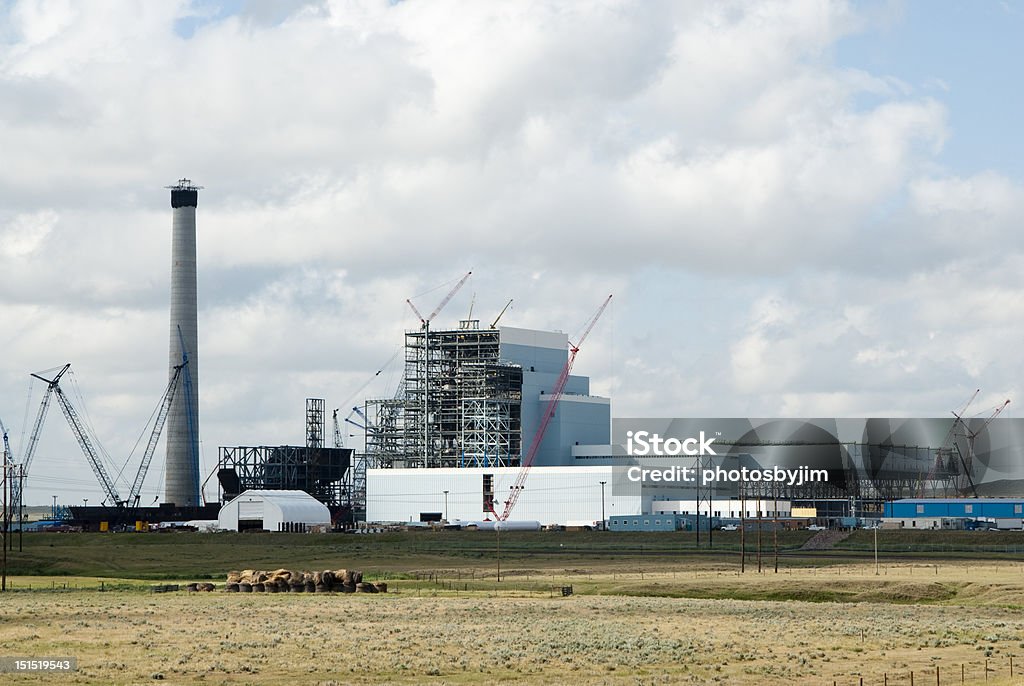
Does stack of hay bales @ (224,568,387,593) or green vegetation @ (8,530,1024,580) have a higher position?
stack of hay bales @ (224,568,387,593)

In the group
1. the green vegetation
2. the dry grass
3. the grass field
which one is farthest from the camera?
the green vegetation

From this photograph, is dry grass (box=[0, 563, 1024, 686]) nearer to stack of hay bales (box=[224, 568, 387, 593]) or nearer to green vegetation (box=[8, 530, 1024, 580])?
stack of hay bales (box=[224, 568, 387, 593])

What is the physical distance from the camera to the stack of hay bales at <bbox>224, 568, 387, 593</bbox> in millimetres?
98312

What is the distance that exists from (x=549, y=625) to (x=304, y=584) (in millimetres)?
35582

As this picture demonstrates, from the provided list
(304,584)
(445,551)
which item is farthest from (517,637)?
(445,551)

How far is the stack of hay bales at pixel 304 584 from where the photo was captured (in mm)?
98312

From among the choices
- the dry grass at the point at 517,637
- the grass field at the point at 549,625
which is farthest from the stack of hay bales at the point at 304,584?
the dry grass at the point at 517,637

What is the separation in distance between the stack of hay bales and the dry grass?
9.64 ft

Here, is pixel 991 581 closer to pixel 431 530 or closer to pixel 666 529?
pixel 666 529

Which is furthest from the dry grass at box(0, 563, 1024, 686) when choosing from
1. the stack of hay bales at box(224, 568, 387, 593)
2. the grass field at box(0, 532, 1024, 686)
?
the stack of hay bales at box(224, 568, 387, 593)

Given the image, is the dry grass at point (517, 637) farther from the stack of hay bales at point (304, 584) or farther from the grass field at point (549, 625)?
the stack of hay bales at point (304, 584)

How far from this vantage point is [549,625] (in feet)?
224

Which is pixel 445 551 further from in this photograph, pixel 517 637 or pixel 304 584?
pixel 517 637

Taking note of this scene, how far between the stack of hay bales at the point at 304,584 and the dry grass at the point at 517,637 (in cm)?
294
